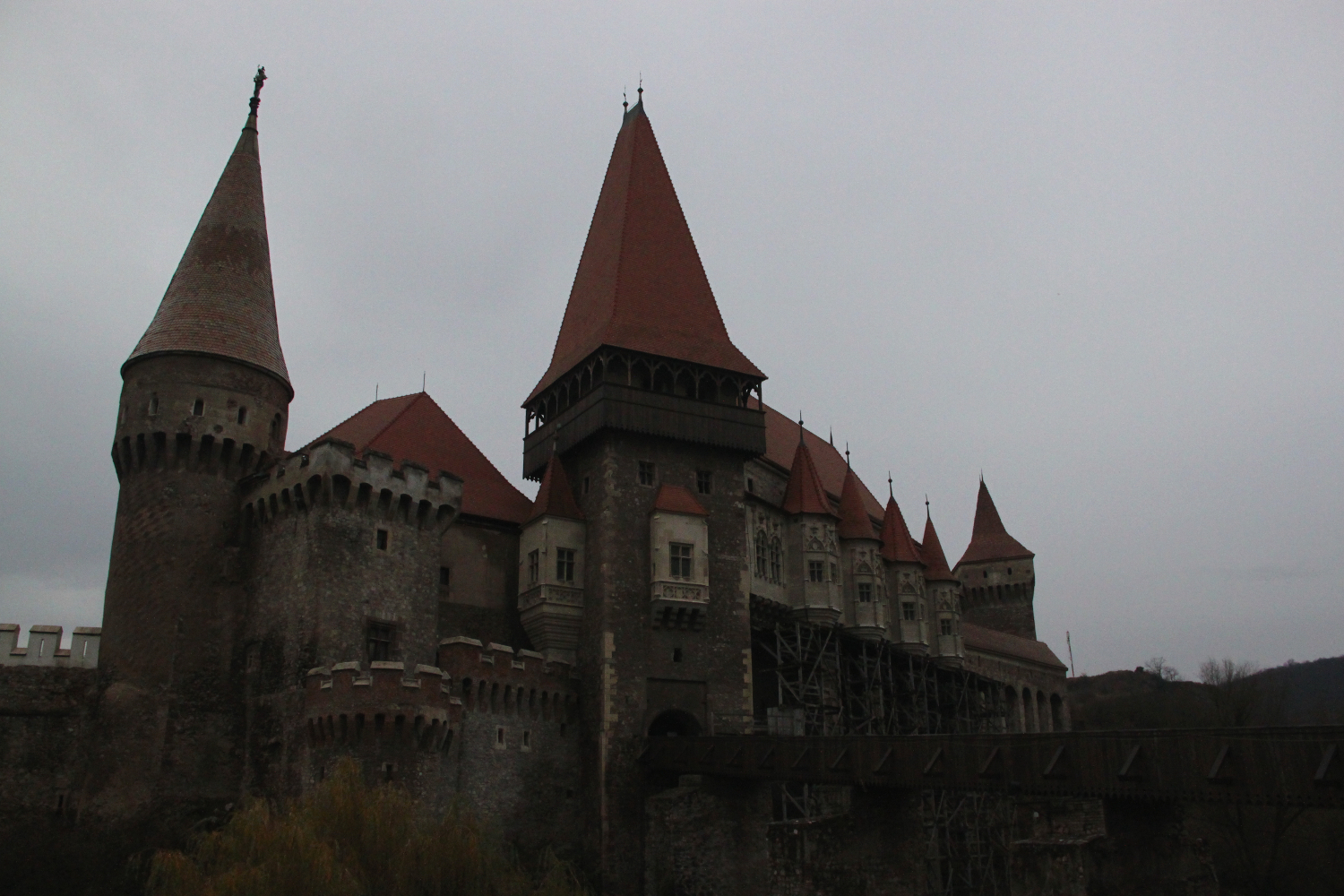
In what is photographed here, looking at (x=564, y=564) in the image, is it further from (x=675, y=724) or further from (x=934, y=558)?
(x=934, y=558)

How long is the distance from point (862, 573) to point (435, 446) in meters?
15.7

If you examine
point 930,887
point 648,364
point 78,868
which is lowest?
point 930,887

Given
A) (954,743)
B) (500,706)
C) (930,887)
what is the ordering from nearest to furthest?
(954,743) → (500,706) → (930,887)

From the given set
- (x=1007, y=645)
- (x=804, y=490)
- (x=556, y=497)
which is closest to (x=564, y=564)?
(x=556, y=497)

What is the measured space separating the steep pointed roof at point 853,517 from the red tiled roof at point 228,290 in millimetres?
20071

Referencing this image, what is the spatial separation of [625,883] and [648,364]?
1441cm

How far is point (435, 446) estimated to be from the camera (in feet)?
107

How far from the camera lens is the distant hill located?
171 feet

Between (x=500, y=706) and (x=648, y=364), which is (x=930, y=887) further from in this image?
(x=648, y=364)

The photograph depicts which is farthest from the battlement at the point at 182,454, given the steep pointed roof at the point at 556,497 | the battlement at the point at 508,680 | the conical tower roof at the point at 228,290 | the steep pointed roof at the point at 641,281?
the steep pointed roof at the point at 641,281

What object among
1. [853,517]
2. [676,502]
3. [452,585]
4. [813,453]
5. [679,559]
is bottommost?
[452,585]

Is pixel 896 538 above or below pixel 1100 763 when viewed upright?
above

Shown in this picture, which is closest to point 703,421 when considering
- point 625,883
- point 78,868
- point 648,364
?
point 648,364

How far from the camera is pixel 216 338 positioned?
28016 millimetres
